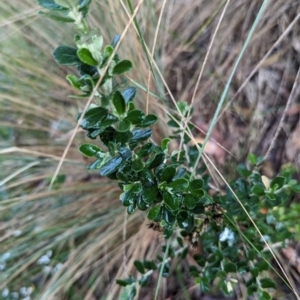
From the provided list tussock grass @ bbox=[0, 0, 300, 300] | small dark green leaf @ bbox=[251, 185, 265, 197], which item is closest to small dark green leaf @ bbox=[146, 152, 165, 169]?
small dark green leaf @ bbox=[251, 185, 265, 197]

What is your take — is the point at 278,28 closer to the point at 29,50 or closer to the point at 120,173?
the point at 29,50

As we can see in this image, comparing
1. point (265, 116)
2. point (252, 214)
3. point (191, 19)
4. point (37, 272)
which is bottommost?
point (37, 272)

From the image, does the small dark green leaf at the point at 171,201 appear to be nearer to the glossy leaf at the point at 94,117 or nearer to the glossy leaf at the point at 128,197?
the glossy leaf at the point at 128,197

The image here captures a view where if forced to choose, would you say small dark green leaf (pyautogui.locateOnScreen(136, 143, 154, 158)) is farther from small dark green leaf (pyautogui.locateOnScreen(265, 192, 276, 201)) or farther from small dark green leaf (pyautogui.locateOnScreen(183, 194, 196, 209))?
small dark green leaf (pyautogui.locateOnScreen(265, 192, 276, 201))

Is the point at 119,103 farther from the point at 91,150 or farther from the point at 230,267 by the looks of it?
the point at 230,267

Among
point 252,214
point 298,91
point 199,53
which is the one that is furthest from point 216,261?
point 199,53

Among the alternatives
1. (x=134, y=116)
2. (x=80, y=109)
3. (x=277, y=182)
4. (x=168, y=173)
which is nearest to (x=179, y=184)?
(x=168, y=173)

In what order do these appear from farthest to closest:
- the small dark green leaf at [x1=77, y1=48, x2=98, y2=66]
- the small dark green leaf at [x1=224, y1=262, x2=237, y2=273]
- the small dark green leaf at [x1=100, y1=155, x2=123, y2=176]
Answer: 1. the small dark green leaf at [x1=224, y1=262, x2=237, y2=273]
2. the small dark green leaf at [x1=100, y1=155, x2=123, y2=176]
3. the small dark green leaf at [x1=77, y1=48, x2=98, y2=66]
